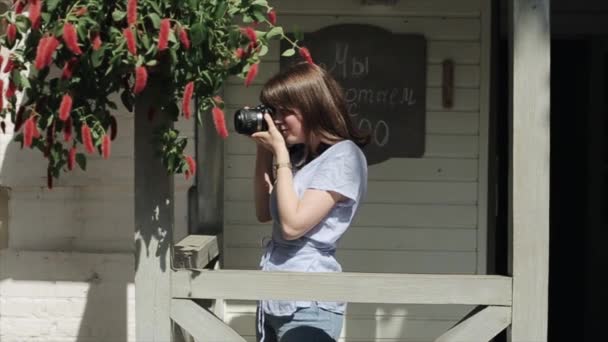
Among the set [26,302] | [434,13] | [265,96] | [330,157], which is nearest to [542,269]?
[330,157]

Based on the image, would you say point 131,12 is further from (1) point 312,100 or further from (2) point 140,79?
(1) point 312,100

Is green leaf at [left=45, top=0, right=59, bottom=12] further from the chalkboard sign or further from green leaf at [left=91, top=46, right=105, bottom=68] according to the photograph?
the chalkboard sign

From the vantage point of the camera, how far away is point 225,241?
4.25m

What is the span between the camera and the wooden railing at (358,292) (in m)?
2.79

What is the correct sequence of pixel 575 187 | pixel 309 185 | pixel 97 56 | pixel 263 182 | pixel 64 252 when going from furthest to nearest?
1. pixel 575 187
2. pixel 64 252
3. pixel 263 182
4. pixel 309 185
5. pixel 97 56

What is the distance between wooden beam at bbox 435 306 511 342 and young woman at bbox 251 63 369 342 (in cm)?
40

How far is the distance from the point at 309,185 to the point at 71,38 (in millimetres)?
846

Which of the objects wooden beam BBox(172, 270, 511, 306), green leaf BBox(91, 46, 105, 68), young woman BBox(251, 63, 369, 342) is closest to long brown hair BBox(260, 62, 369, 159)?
young woman BBox(251, 63, 369, 342)

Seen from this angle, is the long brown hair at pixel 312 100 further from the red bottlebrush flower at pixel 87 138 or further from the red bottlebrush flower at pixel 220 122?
the red bottlebrush flower at pixel 87 138

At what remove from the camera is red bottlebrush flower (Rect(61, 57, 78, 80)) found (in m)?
2.44

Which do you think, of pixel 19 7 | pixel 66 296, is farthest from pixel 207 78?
pixel 66 296

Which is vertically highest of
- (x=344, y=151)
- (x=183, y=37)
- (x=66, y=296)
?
(x=183, y=37)

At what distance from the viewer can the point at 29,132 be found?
2438 millimetres

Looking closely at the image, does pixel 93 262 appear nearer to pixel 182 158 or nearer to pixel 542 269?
pixel 182 158
